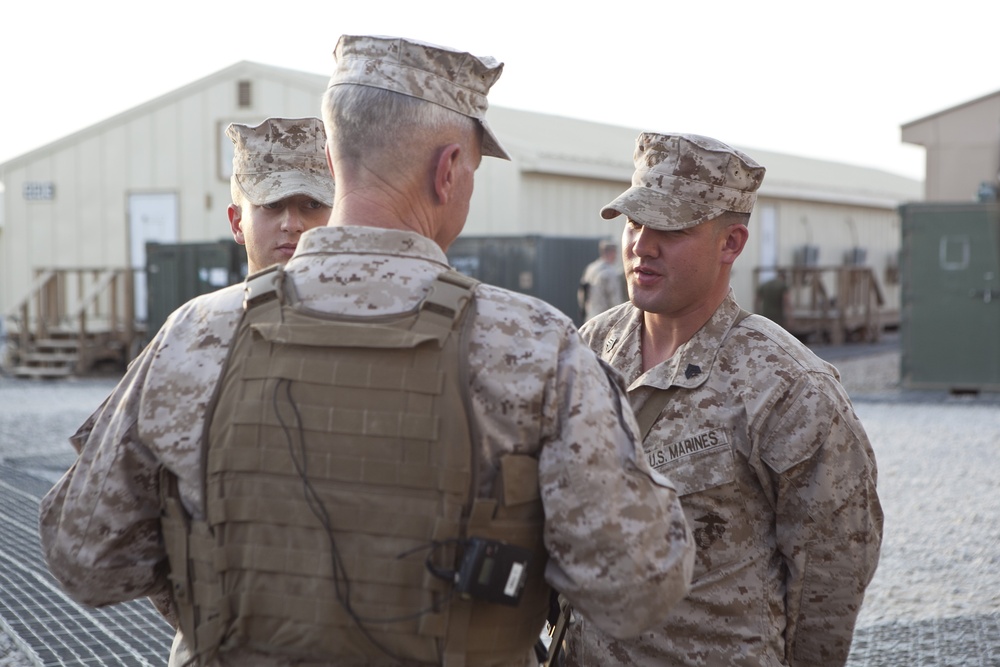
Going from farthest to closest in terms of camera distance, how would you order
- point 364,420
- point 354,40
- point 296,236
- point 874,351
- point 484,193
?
point 874,351 < point 484,193 < point 296,236 < point 354,40 < point 364,420

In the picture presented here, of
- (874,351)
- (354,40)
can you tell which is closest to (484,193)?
(874,351)

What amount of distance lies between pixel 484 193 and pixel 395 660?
55.2 feet

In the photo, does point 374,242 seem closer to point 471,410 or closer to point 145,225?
point 471,410

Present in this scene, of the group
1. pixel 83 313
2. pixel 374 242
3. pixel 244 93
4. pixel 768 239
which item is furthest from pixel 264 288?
pixel 768 239

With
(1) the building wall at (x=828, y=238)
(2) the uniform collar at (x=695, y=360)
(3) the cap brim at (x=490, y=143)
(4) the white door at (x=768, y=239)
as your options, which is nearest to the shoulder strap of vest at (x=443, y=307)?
(3) the cap brim at (x=490, y=143)

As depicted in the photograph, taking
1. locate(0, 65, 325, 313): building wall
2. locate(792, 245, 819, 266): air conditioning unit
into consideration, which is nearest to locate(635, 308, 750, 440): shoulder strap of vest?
locate(0, 65, 325, 313): building wall

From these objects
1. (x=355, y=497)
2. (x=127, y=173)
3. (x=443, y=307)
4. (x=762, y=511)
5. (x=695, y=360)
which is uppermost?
(x=127, y=173)

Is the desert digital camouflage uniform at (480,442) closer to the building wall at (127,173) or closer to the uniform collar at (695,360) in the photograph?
the uniform collar at (695,360)

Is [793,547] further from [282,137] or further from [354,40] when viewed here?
[282,137]

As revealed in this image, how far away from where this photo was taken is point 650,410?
8.57 ft

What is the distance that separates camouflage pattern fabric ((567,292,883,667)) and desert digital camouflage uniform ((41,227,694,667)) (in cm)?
71

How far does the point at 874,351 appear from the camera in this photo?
71.9ft

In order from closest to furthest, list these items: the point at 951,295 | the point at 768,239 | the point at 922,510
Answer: the point at 922,510 < the point at 951,295 < the point at 768,239

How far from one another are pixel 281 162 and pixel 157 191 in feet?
59.1
